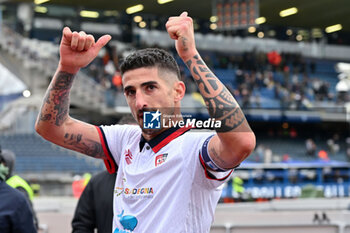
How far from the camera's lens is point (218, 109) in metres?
1.75

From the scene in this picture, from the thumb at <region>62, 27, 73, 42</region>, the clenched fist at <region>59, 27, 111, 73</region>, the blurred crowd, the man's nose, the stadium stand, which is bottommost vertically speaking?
the stadium stand

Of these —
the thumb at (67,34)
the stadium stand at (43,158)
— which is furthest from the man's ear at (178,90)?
the stadium stand at (43,158)

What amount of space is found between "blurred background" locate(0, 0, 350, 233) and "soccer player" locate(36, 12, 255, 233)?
275 inches

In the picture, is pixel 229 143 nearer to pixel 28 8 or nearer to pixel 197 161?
pixel 197 161

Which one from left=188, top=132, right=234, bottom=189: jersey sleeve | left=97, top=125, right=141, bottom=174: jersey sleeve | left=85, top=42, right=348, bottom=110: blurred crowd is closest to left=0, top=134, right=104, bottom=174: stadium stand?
left=85, top=42, right=348, bottom=110: blurred crowd

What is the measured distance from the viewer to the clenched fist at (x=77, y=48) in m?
1.95

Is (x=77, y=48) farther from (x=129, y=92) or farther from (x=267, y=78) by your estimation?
(x=267, y=78)

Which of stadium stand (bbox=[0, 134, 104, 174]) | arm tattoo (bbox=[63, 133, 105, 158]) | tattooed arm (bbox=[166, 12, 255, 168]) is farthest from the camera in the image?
stadium stand (bbox=[0, 134, 104, 174])

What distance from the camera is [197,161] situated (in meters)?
1.86

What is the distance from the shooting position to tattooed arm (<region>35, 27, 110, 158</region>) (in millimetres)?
1978

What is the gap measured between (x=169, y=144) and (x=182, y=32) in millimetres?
416

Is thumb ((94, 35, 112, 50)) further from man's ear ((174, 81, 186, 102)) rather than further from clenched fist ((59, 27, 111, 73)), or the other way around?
man's ear ((174, 81, 186, 102))

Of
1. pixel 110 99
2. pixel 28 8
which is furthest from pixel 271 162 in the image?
pixel 28 8

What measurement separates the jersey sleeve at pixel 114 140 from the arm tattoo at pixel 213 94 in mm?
500
